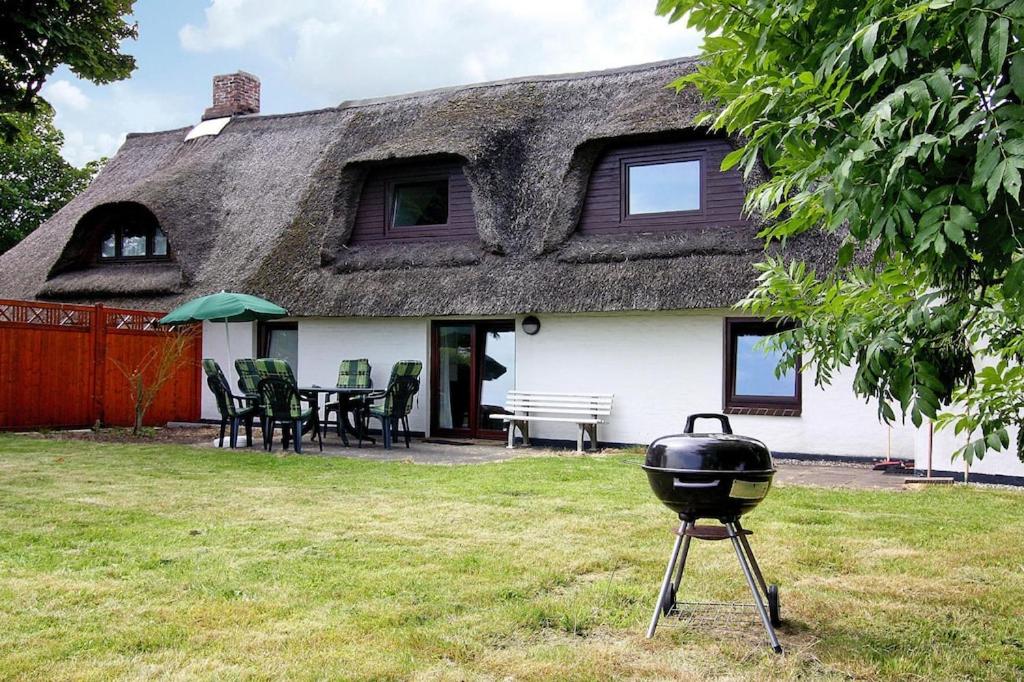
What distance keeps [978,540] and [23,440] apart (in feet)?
35.5

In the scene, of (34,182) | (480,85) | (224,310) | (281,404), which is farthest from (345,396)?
(34,182)

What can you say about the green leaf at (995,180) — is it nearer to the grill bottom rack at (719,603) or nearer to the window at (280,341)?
the grill bottom rack at (719,603)

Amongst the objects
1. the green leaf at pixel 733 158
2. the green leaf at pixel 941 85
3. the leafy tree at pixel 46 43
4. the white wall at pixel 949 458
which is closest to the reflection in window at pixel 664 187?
the white wall at pixel 949 458

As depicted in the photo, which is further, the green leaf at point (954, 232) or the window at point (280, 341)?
the window at point (280, 341)

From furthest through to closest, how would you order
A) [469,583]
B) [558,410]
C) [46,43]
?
[558,410]
[46,43]
[469,583]

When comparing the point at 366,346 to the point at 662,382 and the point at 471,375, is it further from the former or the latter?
the point at 662,382

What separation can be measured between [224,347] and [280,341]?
3.30 feet

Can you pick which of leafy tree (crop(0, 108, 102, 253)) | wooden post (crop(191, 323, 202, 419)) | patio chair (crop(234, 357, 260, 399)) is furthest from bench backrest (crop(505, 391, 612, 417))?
leafy tree (crop(0, 108, 102, 253))

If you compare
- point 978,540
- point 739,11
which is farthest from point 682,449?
point 978,540

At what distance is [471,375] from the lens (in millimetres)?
12734

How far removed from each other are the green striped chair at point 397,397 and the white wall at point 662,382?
1.55 metres

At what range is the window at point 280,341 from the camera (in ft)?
47.0

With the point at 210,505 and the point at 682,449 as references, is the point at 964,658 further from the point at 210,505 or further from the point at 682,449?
the point at 210,505

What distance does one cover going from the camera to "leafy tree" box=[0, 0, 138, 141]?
8500mm
